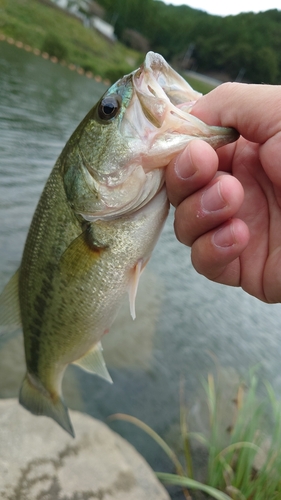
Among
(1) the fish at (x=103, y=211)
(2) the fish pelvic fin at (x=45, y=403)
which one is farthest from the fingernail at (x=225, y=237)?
(2) the fish pelvic fin at (x=45, y=403)

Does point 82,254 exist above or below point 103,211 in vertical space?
below

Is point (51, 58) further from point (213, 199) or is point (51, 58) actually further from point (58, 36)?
point (213, 199)

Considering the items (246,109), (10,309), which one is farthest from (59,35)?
(246,109)

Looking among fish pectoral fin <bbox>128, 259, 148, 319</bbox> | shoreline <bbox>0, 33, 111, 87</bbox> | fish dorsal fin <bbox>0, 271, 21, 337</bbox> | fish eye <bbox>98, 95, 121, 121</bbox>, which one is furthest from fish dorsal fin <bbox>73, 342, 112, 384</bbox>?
shoreline <bbox>0, 33, 111, 87</bbox>

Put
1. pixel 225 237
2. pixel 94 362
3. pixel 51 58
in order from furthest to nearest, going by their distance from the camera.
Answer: pixel 51 58 < pixel 94 362 < pixel 225 237

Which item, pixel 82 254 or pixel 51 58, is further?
pixel 51 58

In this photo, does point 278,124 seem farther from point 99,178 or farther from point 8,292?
point 8,292
